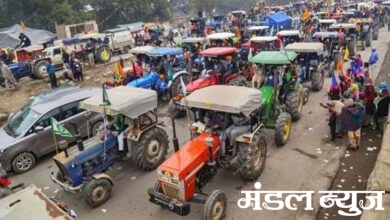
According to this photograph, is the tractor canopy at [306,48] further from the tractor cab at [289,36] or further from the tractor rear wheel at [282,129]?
the tractor cab at [289,36]

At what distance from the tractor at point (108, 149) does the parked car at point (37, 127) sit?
1.67 meters

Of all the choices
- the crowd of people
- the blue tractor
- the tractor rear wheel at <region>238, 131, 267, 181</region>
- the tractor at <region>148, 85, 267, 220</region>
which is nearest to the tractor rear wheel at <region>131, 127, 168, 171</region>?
the tractor at <region>148, 85, 267, 220</region>

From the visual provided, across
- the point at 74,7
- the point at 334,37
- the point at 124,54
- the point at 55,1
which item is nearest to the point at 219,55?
the point at 334,37

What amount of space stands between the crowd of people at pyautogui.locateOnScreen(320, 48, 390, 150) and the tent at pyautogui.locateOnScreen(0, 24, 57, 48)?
23277mm

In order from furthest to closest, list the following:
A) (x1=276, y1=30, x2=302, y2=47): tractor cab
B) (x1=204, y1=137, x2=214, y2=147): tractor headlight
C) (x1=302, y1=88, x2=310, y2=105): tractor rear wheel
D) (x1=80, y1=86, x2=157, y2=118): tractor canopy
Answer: (x1=276, y1=30, x2=302, y2=47): tractor cab, (x1=302, y1=88, x2=310, y2=105): tractor rear wheel, (x1=80, y1=86, x2=157, y2=118): tractor canopy, (x1=204, y1=137, x2=214, y2=147): tractor headlight

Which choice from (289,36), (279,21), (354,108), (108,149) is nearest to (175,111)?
(108,149)

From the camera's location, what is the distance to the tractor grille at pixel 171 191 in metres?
6.49

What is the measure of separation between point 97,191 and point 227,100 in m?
3.22

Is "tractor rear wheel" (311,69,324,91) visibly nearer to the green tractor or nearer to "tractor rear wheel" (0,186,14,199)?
the green tractor

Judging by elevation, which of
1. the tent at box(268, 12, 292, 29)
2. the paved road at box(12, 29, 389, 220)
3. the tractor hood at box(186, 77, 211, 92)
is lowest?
the paved road at box(12, 29, 389, 220)

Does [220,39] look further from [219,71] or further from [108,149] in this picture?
[108,149]

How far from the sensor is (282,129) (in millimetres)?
9031

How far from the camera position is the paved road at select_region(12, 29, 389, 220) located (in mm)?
7082

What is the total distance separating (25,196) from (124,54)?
65.5 ft
